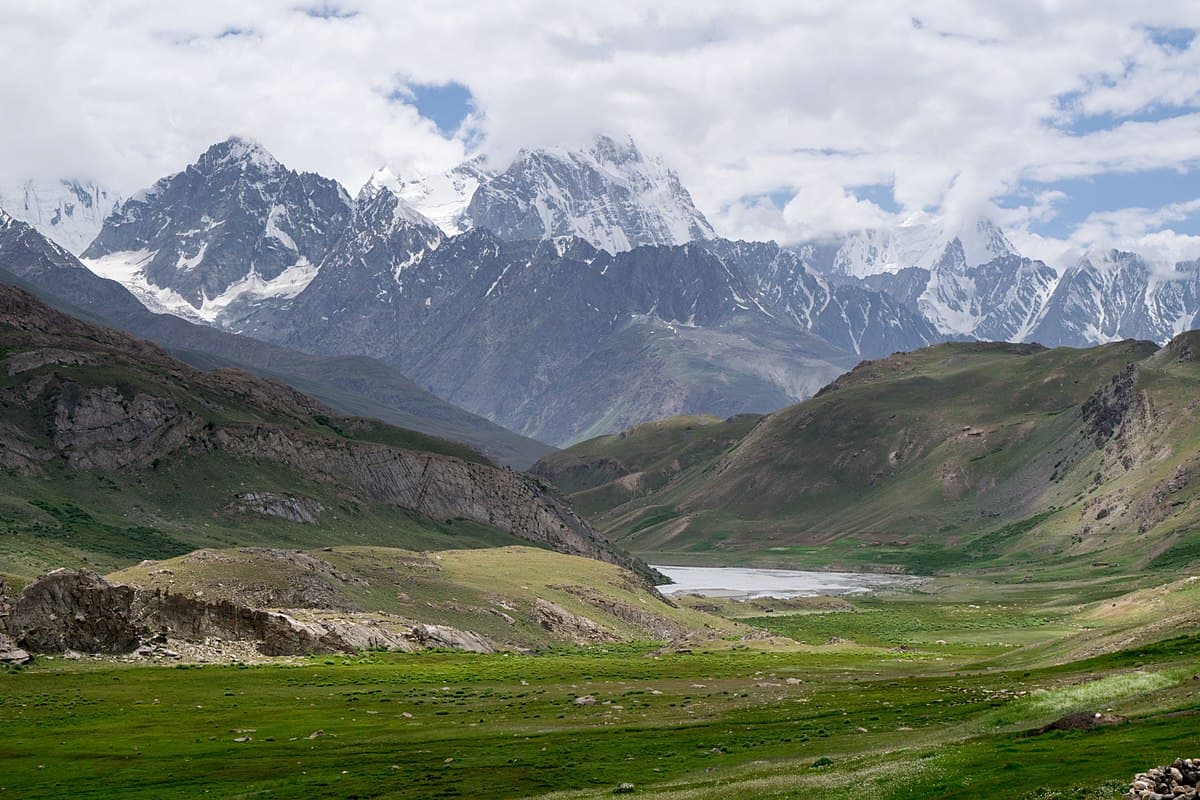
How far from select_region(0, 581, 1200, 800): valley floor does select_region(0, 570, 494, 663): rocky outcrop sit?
16.7 ft

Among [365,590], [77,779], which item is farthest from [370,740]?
[365,590]

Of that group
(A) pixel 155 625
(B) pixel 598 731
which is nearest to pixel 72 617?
(A) pixel 155 625

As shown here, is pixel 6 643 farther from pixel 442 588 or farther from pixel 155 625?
pixel 442 588

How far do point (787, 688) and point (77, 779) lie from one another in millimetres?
44077

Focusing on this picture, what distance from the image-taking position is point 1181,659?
214ft

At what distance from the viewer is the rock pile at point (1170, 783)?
3334 centimetres

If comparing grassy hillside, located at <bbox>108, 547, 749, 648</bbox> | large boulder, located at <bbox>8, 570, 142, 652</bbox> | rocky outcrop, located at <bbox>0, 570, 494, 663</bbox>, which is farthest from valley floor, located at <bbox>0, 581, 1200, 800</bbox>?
grassy hillside, located at <bbox>108, 547, 749, 648</bbox>

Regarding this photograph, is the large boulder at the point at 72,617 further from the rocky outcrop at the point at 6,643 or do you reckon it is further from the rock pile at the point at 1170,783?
the rock pile at the point at 1170,783

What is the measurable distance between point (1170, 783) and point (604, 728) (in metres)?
37.0

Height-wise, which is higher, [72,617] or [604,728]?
[72,617]

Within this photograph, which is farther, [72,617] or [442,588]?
[442,588]

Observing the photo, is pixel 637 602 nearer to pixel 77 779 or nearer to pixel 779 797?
pixel 77 779

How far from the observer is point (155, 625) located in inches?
4257

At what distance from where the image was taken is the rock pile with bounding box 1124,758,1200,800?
33344 millimetres
